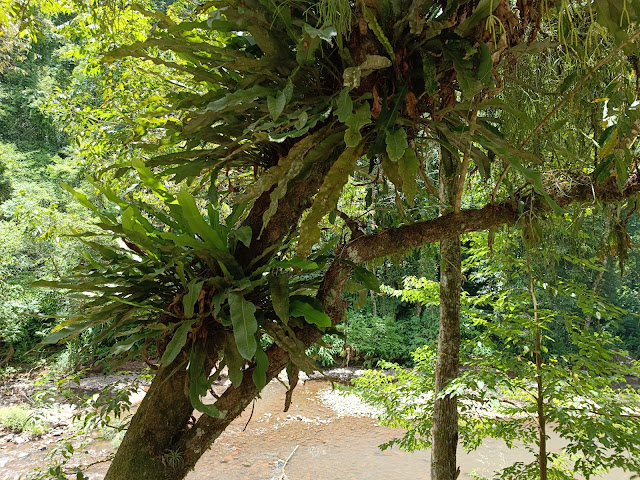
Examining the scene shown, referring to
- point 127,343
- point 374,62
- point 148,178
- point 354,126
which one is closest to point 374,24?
point 374,62

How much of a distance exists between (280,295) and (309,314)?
8 cm

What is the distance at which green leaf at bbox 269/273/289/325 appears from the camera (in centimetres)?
94

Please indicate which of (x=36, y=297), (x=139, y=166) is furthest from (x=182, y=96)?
(x=36, y=297)

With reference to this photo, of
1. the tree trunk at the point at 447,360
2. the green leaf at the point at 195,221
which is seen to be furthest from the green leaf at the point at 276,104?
the tree trunk at the point at 447,360

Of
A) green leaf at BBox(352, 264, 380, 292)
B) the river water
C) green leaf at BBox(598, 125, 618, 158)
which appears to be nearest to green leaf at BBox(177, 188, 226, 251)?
green leaf at BBox(352, 264, 380, 292)

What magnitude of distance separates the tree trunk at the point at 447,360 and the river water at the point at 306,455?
2.43 m

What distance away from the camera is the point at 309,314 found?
3.24 ft

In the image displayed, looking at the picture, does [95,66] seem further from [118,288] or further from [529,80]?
[529,80]

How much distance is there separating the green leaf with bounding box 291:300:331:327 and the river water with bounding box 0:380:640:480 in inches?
136

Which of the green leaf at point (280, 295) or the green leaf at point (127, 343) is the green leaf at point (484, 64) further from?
the green leaf at point (127, 343)

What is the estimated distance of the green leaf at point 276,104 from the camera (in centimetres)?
88

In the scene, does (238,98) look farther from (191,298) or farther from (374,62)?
(191,298)

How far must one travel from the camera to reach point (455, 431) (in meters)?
2.07

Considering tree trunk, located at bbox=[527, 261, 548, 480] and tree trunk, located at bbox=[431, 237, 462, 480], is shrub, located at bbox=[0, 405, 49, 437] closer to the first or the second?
tree trunk, located at bbox=[431, 237, 462, 480]
